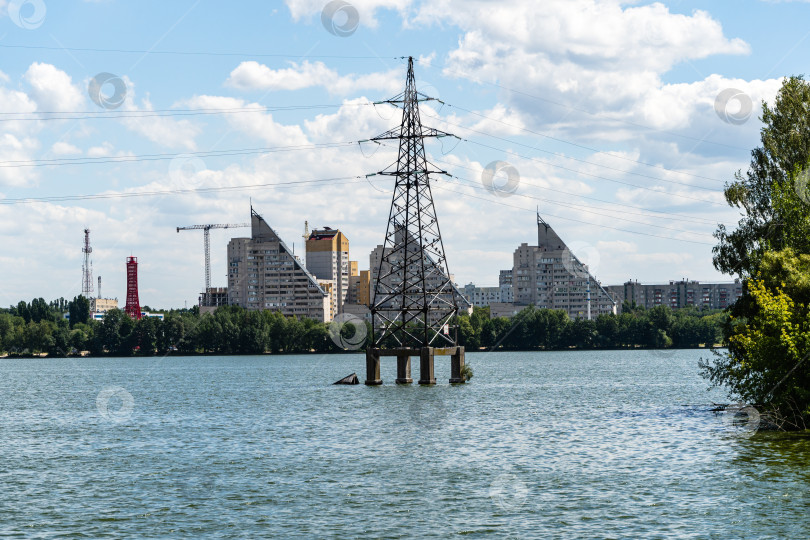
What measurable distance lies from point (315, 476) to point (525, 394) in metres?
56.7

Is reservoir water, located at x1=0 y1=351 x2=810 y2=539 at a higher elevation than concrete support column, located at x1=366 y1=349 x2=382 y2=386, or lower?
lower

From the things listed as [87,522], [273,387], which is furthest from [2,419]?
[87,522]

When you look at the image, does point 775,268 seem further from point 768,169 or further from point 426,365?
point 426,365

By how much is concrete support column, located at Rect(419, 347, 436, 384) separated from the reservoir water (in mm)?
5054

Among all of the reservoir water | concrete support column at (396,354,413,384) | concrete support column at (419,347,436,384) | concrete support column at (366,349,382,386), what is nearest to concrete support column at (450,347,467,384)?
concrete support column at (419,347,436,384)

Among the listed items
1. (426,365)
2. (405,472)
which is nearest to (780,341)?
(405,472)

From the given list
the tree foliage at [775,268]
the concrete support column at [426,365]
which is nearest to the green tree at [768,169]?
the tree foliage at [775,268]

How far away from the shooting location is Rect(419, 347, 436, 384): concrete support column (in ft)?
292

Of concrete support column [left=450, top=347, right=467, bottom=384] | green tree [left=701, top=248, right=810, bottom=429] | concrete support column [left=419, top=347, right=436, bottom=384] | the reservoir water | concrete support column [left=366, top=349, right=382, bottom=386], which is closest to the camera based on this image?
the reservoir water

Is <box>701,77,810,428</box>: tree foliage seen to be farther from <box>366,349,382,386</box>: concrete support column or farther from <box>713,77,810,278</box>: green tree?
<box>366,349,382,386</box>: concrete support column

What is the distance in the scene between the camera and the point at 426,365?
92.0 metres

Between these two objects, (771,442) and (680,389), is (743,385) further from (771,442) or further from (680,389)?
(680,389)

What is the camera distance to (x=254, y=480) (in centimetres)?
4366

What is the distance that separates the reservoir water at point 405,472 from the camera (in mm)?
34188
